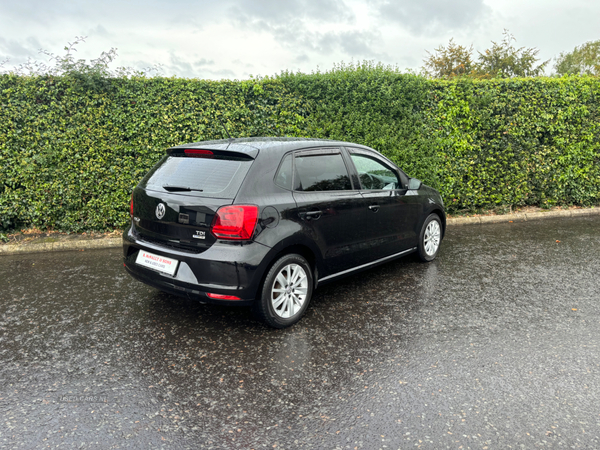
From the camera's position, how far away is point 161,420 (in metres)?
2.70

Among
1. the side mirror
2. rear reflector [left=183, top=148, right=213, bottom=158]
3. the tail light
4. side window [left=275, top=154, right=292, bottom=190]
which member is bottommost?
the tail light

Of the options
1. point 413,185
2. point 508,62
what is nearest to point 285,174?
point 413,185

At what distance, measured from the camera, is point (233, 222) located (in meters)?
3.62

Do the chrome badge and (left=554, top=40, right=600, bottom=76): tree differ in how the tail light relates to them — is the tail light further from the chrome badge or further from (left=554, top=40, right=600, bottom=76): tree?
(left=554, top=40, right=600, bottom=76): tree

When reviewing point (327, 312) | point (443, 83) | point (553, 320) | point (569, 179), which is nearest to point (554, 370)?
point (553, 320)

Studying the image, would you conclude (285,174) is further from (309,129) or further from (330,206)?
(309,129)

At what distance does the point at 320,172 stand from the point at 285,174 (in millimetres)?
523

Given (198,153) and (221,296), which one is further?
(198,153)

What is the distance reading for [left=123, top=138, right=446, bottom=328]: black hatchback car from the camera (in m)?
3.64

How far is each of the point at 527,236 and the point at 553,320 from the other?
4104mm

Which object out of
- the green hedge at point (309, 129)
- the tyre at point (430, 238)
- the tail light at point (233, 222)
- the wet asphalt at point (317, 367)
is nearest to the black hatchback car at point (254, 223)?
the tail light at point (233, 222)

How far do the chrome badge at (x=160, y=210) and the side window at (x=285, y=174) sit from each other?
1.02 meters

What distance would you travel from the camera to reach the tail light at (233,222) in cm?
361

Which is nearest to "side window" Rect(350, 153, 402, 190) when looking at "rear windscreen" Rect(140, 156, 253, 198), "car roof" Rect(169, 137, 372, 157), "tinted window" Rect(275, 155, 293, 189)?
"car roof" Rect(169, 137, 372, 157)
